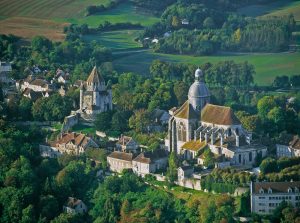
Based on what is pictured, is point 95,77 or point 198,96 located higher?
point 198,96

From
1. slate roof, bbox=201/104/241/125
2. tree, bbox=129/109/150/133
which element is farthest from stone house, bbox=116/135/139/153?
slate roof, bbox=201/104/241/125

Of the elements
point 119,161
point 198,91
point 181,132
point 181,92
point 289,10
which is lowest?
point 119,161

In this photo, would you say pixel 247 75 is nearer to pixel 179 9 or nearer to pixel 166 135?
pixel 166 135

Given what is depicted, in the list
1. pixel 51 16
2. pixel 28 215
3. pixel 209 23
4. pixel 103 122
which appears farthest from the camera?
pixel 209 23

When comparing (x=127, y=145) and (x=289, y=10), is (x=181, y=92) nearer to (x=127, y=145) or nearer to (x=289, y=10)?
(x=127, y=145)

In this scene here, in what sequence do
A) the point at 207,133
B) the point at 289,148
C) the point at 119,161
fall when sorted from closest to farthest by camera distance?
the point at 289,148 < the point at 119,161 < the point at 207,133

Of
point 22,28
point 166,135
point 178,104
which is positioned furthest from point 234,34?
point 166,135

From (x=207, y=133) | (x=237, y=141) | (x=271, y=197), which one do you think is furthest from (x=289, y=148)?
(x=271, y=197)

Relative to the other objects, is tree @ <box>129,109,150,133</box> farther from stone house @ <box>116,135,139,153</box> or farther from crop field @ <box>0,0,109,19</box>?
crop field @ <box>0,0,109,19</box>

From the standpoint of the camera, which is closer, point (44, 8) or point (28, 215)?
point (28, 215)
